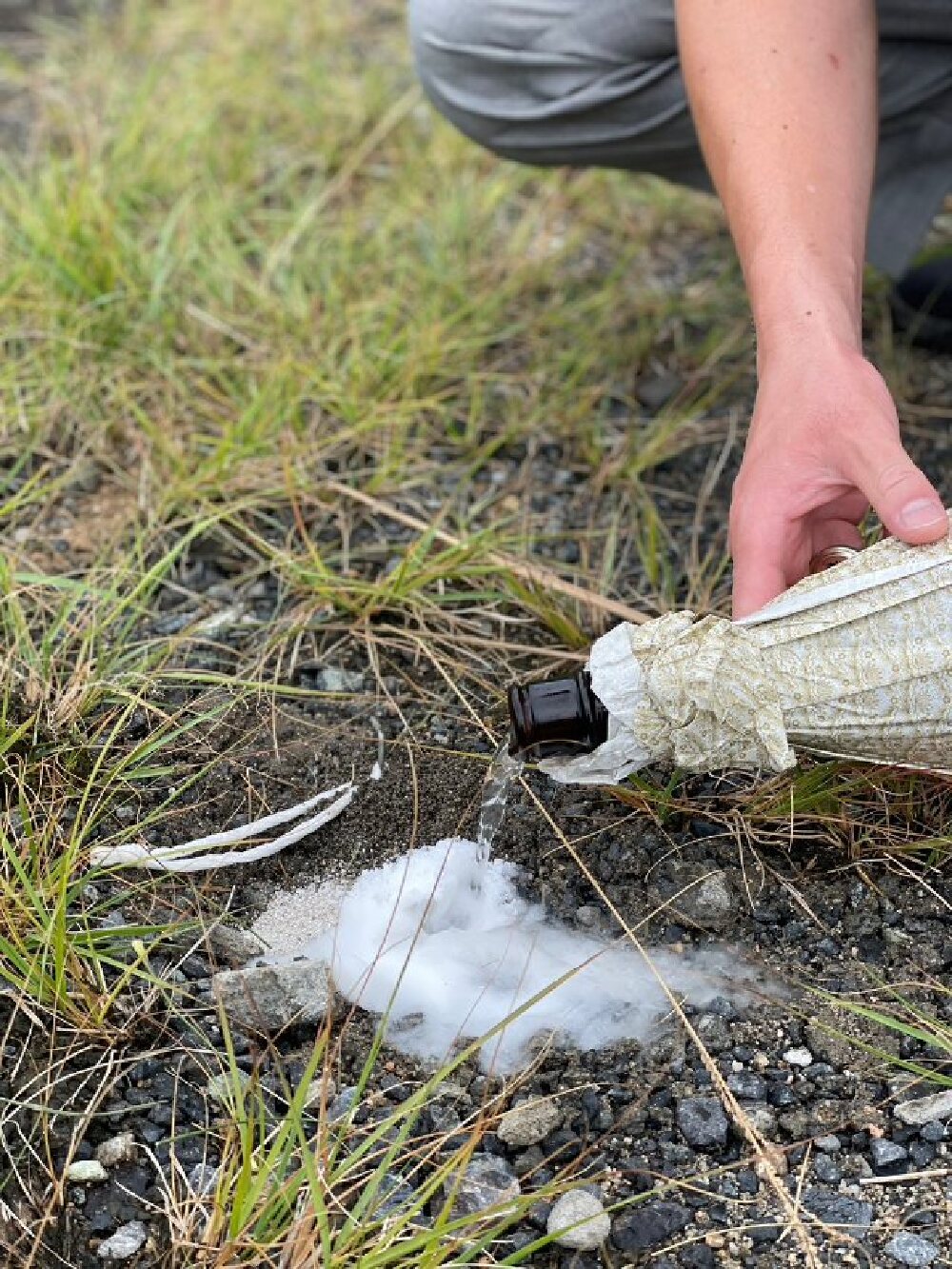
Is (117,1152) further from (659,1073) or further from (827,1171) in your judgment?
(827,1171)

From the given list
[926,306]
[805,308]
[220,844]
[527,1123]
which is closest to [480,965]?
[527,1123]

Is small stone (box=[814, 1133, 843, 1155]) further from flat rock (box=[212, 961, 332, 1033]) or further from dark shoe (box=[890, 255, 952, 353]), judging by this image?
dark shoe (box=[890, 255, 952, 353])

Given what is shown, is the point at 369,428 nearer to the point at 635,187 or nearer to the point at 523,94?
the point at 523,94

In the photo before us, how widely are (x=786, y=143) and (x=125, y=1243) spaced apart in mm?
1388

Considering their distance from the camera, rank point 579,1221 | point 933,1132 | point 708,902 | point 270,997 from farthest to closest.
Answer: point 708,902
point 270,997
point 933,1132
point 579,1221

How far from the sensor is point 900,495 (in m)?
1.53

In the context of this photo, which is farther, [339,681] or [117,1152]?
[339,681]

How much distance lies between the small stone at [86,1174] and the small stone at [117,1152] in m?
0.01

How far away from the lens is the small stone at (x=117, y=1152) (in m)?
1.48

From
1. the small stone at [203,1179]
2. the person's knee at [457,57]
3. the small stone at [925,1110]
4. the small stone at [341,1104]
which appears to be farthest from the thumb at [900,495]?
the person's knee at [457,57]

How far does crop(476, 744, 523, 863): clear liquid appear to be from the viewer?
1.78m

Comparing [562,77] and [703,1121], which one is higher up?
[562,77]

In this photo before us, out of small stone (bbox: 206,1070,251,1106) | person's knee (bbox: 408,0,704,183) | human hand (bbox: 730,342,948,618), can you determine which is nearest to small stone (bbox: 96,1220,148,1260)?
small stone (bbox: 206,1070,251,1106)

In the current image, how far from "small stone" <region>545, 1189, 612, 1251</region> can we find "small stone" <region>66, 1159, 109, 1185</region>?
432 mm
